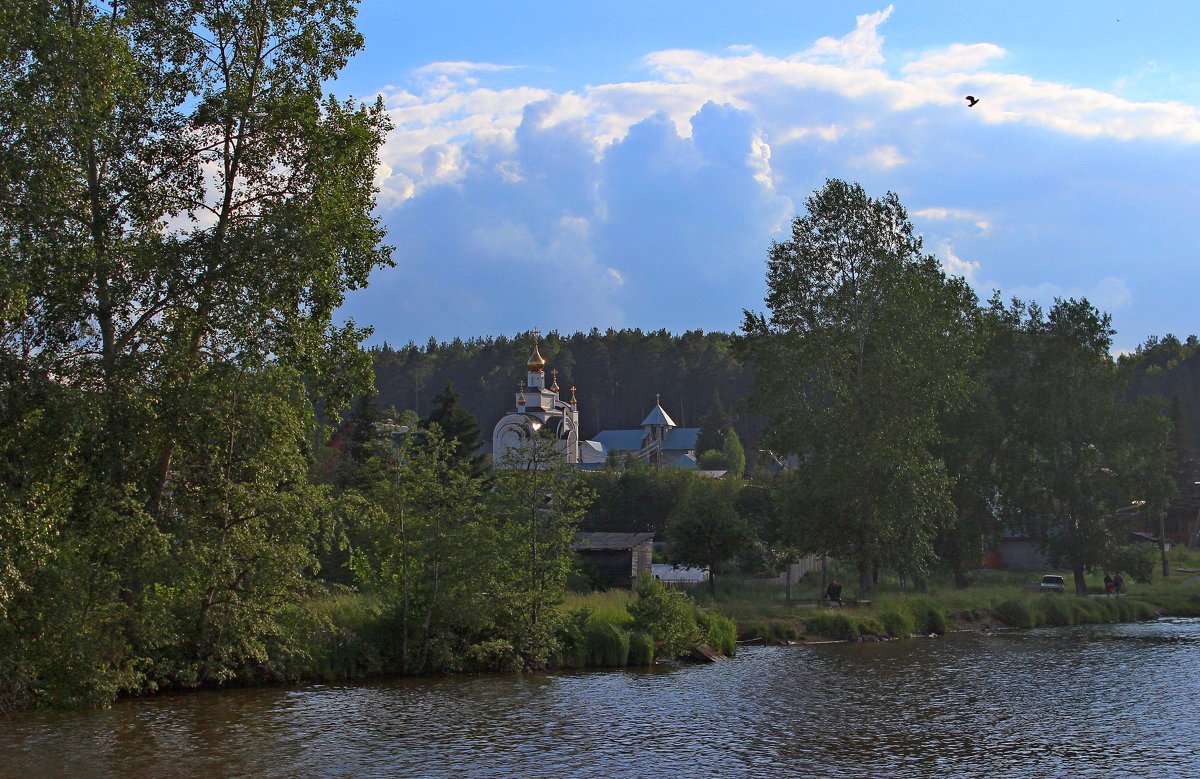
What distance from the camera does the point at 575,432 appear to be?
127 metres

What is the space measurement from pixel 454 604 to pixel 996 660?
17.0 m

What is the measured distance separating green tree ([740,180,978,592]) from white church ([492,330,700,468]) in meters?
40.6

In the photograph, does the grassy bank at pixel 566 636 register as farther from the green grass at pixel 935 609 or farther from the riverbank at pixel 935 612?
the green grass at pixel 935 609

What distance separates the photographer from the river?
67.7 feet

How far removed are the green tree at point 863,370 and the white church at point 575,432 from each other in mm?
40637

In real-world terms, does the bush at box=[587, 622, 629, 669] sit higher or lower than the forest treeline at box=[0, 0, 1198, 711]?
lower

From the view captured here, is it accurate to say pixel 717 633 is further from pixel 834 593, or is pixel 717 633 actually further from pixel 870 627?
pixel 834 593

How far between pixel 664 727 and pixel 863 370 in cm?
2902

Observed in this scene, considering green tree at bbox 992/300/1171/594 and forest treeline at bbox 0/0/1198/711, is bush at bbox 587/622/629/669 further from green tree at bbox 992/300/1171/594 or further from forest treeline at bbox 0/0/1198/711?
green tree at bbox 992/300/1171/594

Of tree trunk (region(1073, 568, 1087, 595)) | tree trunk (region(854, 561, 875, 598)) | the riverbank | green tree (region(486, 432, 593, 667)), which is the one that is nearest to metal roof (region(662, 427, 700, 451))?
tree trunk (region(1073, 568, 1087, 595))

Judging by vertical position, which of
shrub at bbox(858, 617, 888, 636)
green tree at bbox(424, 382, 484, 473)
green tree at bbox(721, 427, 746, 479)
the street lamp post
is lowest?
shrub at bbox(858, 617, 888, 636)

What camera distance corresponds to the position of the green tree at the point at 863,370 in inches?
1922

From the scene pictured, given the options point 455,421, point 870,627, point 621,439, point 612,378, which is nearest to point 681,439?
point 621,439

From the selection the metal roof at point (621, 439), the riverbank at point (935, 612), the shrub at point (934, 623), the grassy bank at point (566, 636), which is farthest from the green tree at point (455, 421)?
the metal roof at point (621, 439)
